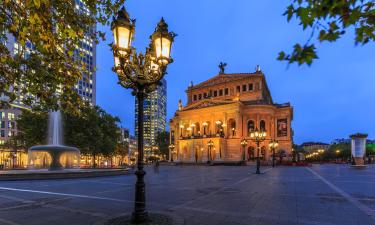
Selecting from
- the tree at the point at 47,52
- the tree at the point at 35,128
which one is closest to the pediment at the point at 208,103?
the tree at the point at 35,128

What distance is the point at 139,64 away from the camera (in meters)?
8.53

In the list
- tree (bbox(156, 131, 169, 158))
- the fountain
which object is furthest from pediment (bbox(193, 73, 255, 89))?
the fountain

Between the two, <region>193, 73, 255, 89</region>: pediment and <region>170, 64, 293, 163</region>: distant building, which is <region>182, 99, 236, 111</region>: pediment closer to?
<region>170, 64, 293, 163</region>: distant building

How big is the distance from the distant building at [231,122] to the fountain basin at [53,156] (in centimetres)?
4217

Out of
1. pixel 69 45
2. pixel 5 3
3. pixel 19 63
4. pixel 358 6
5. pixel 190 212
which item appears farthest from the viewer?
pixel 190 212

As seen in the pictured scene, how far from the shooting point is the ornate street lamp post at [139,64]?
24.6 ft

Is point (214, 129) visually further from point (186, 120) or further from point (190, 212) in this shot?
point (190, 212)

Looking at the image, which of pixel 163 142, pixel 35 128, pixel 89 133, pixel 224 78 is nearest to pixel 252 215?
pixel 89 133

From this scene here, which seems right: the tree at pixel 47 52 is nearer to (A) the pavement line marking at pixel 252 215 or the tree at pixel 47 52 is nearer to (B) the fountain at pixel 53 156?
(A) the pavement line marking at pixel 252 215

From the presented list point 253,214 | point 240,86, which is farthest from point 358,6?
point 240,86

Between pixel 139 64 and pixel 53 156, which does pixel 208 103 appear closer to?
pixel 53 156

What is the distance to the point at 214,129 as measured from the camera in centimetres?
7656

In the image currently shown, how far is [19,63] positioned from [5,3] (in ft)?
4.99

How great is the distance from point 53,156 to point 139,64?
23392 mm
